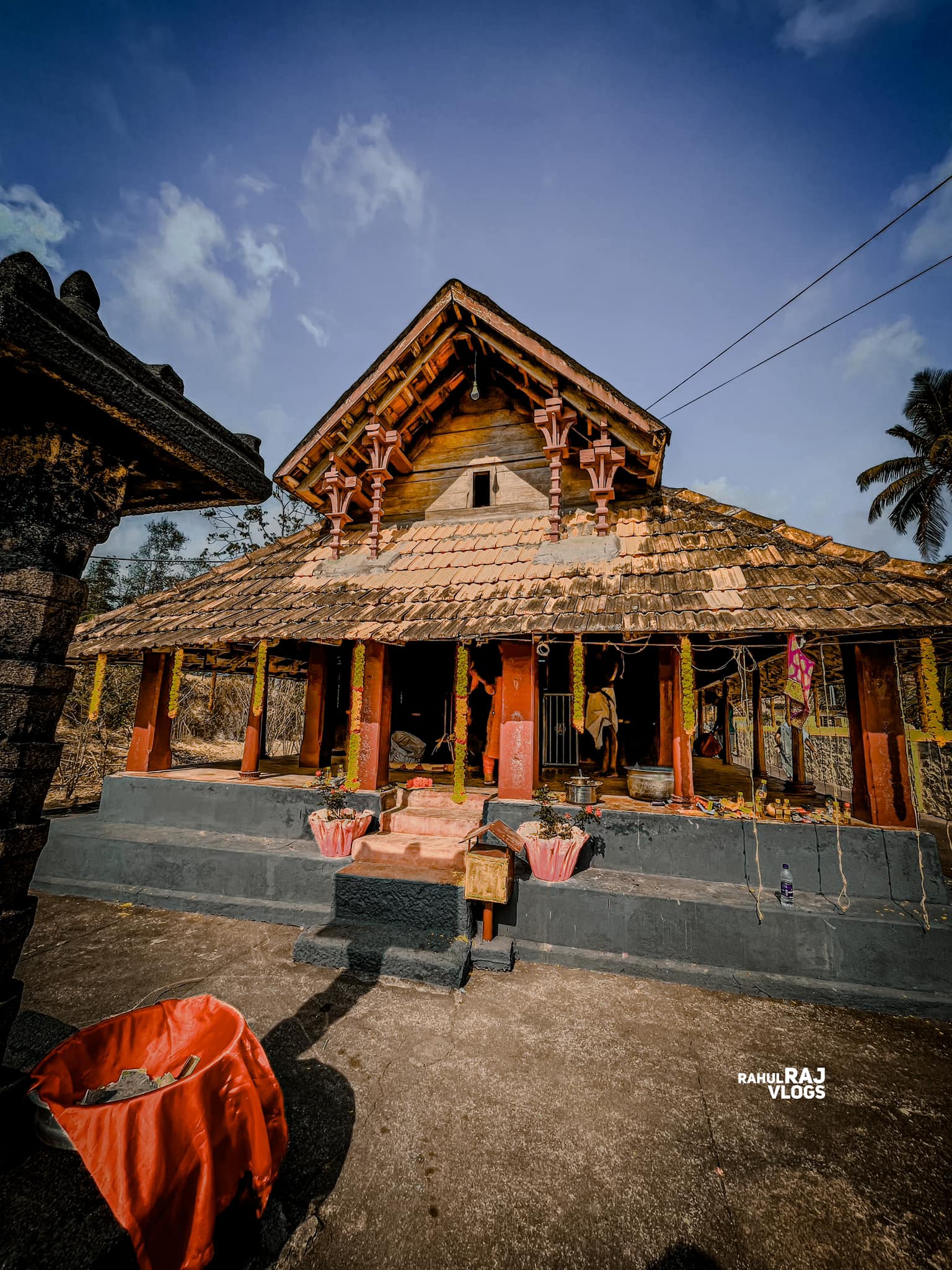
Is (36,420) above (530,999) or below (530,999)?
above

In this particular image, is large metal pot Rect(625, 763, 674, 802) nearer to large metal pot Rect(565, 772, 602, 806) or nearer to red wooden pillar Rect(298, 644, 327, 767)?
large metal pot Rect(565, 772, 602, 806)

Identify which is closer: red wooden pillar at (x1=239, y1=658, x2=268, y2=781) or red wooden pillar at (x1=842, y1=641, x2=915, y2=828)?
red wooden pillar at (x1=842, y1=641, x2=915, y2=828)

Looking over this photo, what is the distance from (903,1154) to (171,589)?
1219 cm

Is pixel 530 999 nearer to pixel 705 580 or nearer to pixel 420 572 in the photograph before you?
pixel 705 580

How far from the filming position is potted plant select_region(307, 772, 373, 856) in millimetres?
6984

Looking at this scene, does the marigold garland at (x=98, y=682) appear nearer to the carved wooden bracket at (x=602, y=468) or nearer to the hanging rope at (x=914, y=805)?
the carved wooden bracket at (x=602, y=468)

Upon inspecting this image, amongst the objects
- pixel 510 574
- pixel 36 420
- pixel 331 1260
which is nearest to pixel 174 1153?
pixel 331 1260

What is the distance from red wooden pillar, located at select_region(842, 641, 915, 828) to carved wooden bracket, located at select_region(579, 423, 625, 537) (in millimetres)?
3833

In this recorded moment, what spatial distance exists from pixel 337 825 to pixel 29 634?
5.32m

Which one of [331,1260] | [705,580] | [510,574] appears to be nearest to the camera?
[331,1260]

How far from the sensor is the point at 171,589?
410 inches

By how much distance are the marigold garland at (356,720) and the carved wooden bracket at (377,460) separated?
234 cm

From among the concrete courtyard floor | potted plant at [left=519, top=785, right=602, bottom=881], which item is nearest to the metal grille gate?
potted plant at [left=519, top=785, right=602, bottom=881]

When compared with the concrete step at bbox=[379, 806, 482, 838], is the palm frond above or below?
above
